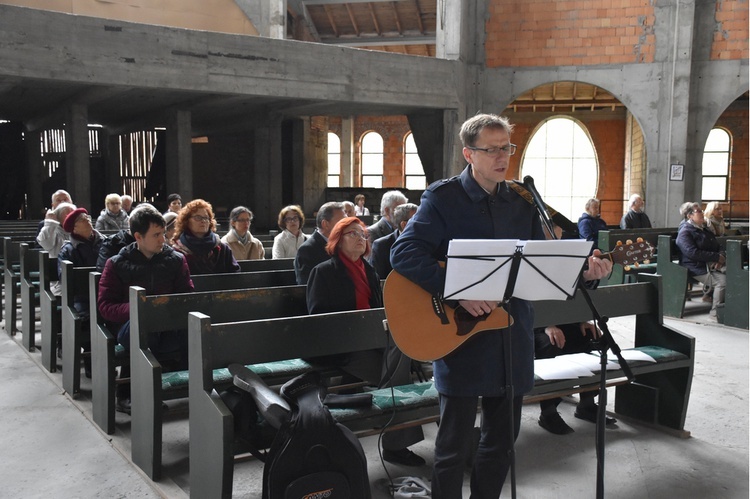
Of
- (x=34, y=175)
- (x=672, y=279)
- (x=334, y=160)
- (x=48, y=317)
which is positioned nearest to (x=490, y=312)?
(x=48, y=317)

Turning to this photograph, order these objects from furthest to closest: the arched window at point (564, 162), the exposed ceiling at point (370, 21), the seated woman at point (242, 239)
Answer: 1. the arched window at point (564, 162)
2. the exposed ceiling at point (370, 21)
3. the seated woman at point (242, 239)

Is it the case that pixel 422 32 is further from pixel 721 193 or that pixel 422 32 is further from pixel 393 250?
pixel 393 250

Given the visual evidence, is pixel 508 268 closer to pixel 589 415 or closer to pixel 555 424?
pixel 555 424

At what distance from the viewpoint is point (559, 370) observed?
11.8ft

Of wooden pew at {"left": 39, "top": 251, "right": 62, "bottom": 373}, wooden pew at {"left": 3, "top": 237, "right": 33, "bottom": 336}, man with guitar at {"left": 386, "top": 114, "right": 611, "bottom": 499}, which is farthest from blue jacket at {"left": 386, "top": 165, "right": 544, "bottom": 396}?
wooden pew at {"left": 3, "top": 237, "right": 33, "bottom": 336}

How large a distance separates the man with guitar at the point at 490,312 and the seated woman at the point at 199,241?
2786 millimetres

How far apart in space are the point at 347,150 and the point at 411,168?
2.28m

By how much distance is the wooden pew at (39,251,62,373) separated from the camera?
16.7ft

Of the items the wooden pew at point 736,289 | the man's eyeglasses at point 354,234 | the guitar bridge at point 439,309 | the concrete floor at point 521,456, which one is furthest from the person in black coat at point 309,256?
the wooden pew at point 736,289

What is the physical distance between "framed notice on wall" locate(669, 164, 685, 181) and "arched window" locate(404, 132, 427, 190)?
35.5ft

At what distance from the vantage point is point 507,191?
248 cm

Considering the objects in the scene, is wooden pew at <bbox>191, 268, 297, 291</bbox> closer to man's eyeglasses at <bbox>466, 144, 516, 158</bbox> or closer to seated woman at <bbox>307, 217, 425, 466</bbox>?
seated woman at <bbox>307, 217, 425, 466</bbox>

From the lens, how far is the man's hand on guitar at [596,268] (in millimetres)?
2416

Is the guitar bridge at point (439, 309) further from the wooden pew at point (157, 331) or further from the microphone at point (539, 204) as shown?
the wooden pew at point (157, 331)
